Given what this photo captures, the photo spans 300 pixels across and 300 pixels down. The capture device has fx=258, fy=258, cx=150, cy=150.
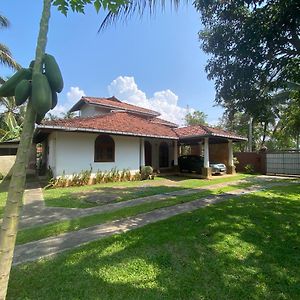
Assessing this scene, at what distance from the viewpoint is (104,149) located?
1619cm

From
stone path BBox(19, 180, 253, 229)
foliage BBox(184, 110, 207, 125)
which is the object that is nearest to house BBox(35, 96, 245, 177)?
stone path BBox(19, 180, 253, 229)

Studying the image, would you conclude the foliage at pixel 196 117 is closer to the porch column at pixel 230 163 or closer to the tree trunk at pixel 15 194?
the porch column at pixel 230 163

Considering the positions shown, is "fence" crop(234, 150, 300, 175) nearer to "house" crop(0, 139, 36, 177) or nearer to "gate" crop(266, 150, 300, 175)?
"gate" crop(266, 150, 300, 175)

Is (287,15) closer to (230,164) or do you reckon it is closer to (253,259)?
(253,259)

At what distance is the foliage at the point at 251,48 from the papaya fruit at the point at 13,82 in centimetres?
627

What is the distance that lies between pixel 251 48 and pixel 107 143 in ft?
36.4

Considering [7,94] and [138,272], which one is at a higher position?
[7,94]

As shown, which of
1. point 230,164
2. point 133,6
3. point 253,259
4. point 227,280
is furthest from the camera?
point 230,164

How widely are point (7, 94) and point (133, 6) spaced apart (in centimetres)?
375

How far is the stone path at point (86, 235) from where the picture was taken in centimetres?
471

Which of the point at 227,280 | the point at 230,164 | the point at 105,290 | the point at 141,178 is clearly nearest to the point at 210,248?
the point at 227,280

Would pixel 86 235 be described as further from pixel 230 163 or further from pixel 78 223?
pixel 230 163

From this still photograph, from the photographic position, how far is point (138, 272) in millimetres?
3945

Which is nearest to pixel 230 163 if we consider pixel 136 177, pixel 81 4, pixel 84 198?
pixel 136 177
